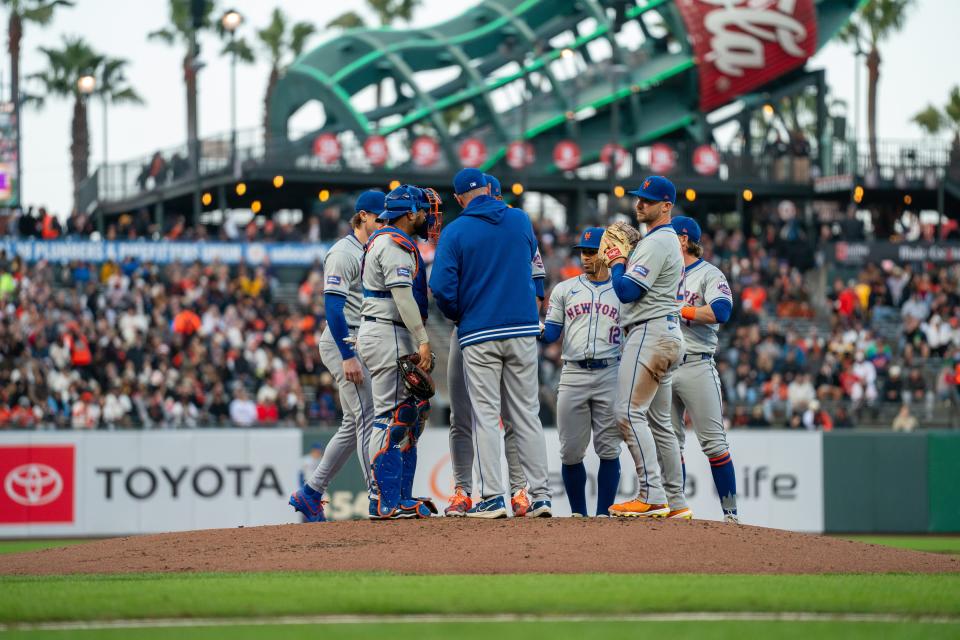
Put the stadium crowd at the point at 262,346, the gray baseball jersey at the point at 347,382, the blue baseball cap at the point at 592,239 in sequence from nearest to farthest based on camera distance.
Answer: the gray baseball jersey at the point at 347,382, the blue baseball cap at the point at 592,239, the stadium crowd at the point at 262,346

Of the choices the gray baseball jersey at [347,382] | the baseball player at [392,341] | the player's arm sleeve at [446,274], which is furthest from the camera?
the gray baseball jersey at [347,382]

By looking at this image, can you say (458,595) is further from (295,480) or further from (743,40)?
(743,40)

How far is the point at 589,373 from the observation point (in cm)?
1089

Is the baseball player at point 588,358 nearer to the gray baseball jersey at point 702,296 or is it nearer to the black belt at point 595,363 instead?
the black belt at point 595,363

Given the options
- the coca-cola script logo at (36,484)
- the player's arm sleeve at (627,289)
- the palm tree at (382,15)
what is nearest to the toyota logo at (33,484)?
the coca-cola script logo at (36,484)

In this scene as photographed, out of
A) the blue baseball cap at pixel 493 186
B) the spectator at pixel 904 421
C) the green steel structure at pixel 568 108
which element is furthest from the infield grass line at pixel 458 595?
the green steel structure at pixel 568 108

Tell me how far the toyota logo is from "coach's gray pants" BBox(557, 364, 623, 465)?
34.8 feet

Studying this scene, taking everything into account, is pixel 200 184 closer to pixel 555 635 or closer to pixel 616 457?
pixel 616 457

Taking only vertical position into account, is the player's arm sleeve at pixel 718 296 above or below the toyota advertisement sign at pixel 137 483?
above

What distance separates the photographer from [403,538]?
9562 mm

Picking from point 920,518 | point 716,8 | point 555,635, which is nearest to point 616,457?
point 555,635

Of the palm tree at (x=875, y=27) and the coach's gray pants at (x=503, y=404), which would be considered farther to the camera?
the palm tree at (x=875, y=27)

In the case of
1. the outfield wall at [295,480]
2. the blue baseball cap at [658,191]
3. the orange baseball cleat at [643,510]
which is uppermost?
the blue baseball cap at [658,191]

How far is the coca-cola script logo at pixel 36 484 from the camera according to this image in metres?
19.3
